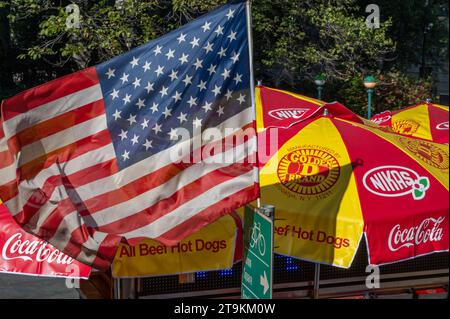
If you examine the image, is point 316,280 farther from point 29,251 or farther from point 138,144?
point 29,251

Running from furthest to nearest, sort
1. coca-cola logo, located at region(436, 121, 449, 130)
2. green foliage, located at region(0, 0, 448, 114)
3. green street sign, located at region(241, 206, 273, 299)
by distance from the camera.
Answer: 1. green foliage, located at region(0, 0, 448, 114)
2. coca-cola logo, located at region(436, 121, 449, 130)
3. green street sign, located at region(241, 206, 273, 299)

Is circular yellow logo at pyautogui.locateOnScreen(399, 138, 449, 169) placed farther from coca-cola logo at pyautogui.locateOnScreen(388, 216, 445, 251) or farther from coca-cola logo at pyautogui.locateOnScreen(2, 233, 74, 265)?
coca-cola logo at pyautogui.locateOnScreen(2, 233, 74, 265)

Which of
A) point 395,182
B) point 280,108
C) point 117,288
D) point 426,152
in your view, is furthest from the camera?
point 280,108

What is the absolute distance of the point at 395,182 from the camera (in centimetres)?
650

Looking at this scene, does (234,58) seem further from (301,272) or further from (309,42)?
(309,42)

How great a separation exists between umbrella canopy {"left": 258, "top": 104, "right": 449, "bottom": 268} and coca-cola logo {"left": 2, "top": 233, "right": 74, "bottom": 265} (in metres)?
2.14

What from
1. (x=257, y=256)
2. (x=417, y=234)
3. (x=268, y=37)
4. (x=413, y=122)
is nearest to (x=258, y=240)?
(x=257, y=256)

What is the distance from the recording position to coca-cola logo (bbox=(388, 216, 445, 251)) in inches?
240

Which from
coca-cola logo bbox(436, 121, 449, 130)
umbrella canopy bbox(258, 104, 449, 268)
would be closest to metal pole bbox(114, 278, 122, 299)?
umbrella canopy bbox(258, 104, 449, 268)

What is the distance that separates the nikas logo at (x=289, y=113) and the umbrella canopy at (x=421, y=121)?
8.73 ft

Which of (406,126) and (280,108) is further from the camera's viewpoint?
(406,126)

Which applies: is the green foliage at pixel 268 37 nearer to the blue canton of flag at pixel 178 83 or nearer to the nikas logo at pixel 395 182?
the nikas logo at pixel 395 182

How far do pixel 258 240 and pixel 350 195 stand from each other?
2141mm

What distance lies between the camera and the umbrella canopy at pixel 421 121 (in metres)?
10.1
